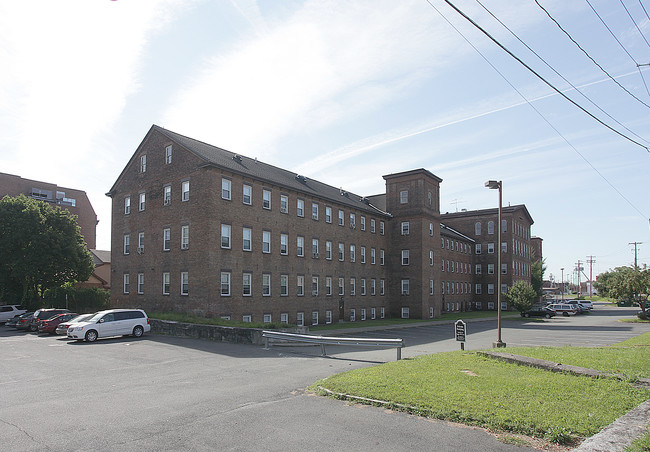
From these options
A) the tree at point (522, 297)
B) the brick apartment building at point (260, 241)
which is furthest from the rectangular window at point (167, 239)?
the tree at point (522, 297)

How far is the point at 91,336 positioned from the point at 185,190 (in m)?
11.8

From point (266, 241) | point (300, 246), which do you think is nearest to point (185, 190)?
point (266, 241)

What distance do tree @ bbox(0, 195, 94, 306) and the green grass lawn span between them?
39.4 meters

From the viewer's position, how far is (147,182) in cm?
3572

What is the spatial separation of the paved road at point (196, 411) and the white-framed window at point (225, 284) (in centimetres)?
1296

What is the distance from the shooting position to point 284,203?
118ft

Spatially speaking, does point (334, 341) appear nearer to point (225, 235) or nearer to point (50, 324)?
point (225, 235)

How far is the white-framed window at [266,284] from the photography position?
109 ft

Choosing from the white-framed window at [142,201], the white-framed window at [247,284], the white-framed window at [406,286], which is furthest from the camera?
the white-framed window at [406,286]

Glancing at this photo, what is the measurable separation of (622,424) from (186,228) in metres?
28.7

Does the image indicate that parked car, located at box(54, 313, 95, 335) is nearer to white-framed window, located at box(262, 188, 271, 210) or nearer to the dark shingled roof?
the dark shingled roof

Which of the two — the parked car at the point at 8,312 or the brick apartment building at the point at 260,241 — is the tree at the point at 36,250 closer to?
the parked car at the point at 8,312

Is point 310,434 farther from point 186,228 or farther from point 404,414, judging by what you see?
point 186,228

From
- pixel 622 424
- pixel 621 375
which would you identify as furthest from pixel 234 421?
pixel 621 375
